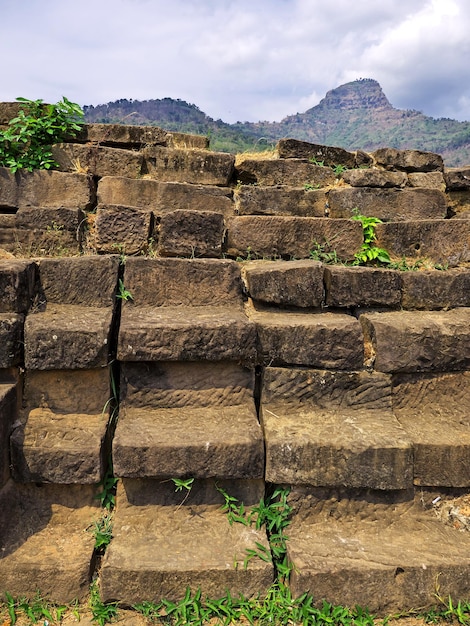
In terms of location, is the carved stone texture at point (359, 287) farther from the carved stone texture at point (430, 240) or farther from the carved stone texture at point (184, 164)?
the carved stone texture at point (184, 164)

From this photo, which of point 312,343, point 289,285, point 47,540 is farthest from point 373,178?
point 47,540

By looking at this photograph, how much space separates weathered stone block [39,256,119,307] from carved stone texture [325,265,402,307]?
56.0 inches

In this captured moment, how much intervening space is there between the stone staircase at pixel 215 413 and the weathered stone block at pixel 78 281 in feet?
0.04

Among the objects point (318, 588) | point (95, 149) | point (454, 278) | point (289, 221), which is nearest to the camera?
point (318, 588)

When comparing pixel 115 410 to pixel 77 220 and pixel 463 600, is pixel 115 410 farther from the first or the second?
pixel 463 600

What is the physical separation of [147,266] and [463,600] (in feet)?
8.38

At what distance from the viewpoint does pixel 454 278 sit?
3.23 m

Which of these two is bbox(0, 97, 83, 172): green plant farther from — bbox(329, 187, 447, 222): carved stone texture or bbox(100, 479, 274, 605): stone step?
bbox(100, 479, 274, 605): stone step

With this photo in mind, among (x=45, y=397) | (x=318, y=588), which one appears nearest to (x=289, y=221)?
(x=45, y=397)

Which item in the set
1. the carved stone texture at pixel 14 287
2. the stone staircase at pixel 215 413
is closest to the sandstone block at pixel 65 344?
the stone staircase at pixel 215 413

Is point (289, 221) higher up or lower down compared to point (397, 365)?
higher up

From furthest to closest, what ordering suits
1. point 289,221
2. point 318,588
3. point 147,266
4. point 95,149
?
point 95,149, point 289,221, point 147,266, point 318,588

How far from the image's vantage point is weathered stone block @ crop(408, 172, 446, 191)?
4418 millimetres

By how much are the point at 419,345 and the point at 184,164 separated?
2512mm
